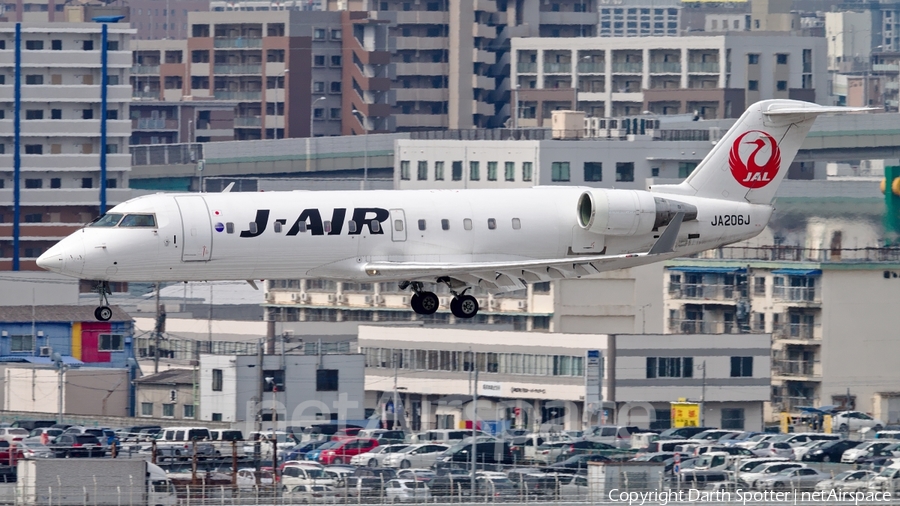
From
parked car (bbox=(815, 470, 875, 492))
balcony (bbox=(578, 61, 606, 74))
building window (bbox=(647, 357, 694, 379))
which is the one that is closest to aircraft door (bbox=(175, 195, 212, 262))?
parked car (bbox=(815, 470, 875, 492))

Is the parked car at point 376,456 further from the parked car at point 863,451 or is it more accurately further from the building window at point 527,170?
the building window at point 527,170

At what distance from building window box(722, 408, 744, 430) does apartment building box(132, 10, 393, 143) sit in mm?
99668

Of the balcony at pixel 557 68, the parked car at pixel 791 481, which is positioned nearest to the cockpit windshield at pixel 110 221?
the parked car at pixel 791 481

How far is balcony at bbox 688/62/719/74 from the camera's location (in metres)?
168

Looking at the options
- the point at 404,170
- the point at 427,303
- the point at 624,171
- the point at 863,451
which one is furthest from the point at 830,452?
the point at 404,170

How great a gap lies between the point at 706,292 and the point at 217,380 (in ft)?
95.0

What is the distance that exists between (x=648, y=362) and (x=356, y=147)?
8006 centimetres

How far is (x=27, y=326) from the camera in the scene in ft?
329

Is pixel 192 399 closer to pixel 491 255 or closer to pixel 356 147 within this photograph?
pixel 491 255

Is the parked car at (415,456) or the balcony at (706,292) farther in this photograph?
the balcony at (706,292)

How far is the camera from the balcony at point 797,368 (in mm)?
92750

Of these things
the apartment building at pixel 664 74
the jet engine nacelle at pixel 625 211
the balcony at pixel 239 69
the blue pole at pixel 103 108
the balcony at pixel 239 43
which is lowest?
the jet engine nacelle at pixel 625 211

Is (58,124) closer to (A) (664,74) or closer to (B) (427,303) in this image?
(A) (664,74)

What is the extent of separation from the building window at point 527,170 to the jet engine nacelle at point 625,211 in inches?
3139
